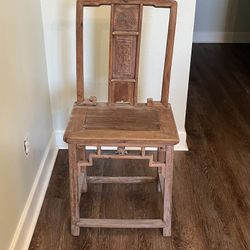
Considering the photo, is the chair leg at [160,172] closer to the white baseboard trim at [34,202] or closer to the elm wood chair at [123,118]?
the elm wood chair at [123,118]

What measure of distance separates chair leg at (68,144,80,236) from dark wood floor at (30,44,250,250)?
6cm

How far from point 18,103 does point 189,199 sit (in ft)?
3.28

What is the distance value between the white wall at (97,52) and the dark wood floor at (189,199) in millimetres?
344

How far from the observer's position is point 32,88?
188 centimetres

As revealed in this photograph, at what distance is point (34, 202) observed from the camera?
1856 mm

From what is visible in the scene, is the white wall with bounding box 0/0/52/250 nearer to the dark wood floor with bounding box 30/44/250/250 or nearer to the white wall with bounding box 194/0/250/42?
the dark wood floor with bounding box 30/44/250/250

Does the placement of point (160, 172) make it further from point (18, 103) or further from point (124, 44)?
point (18, 103)

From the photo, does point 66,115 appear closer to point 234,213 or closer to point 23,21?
point 23,21

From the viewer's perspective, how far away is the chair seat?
155 centimetres

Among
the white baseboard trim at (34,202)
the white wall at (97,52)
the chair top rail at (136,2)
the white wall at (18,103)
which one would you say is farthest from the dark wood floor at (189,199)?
the chair top rail at (136,2)

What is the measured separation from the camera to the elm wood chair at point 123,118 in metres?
1.57

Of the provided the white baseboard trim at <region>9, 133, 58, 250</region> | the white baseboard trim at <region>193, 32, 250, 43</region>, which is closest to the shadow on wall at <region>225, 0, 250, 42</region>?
the white baseboard trim at <region>193, 32, 250, 43</region>

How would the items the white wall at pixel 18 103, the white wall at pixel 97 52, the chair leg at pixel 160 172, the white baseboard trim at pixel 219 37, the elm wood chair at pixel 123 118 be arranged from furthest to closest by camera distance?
the white baseboard trim at pixel 219 37
the white wall at pixel 97 52
the chair leg at pixel 160 172
the elm wood chair at pixel 123 118
the white wall at pixel 18 103

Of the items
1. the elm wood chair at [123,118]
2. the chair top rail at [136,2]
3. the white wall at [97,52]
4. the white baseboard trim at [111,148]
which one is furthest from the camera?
the white baseboard trim at [111,148]
